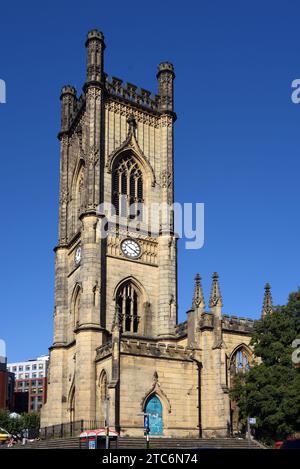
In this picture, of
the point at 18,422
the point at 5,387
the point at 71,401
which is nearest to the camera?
the point at 71,401

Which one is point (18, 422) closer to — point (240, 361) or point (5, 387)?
point (5, 387)

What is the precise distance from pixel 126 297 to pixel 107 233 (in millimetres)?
6045

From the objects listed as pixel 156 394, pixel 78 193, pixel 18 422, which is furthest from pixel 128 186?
pixel 18 422

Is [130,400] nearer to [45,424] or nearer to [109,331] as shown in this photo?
[109,331]

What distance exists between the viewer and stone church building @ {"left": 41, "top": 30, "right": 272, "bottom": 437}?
5091 centimetres

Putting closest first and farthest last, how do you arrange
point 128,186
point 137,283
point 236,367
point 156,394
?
1. point 156,394
2. point 236,367
3. point 137,283
4. point 128,186

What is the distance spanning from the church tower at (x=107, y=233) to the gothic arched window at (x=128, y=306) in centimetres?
9

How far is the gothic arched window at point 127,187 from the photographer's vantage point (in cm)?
6347

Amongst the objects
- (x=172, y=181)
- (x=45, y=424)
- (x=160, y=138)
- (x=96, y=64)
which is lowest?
(x=45, y=424)

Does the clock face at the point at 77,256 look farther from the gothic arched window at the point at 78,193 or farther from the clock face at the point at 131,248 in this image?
the clock face at the point at 131,248

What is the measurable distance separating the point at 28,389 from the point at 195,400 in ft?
473

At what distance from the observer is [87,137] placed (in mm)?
63312

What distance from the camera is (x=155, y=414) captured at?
50.3m
